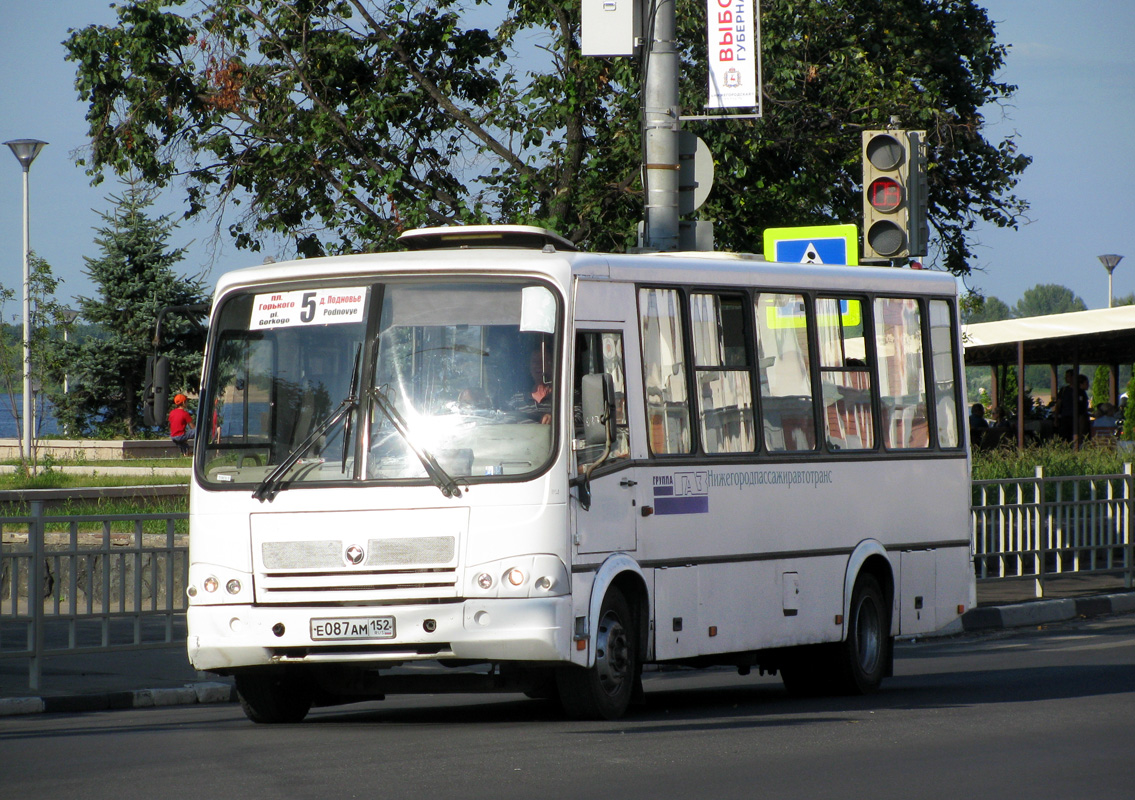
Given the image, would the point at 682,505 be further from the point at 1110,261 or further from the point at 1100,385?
the point at 1110,261

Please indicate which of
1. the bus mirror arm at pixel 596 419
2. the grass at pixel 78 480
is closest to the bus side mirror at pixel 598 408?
the bus mirror arm at pixel 596 419

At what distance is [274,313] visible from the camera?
10.1 m

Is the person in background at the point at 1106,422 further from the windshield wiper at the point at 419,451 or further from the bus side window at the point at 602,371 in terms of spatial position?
the windshield wiper at the point at 419,451

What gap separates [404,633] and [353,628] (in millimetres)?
281

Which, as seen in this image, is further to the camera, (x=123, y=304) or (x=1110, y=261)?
(x=1110, y=261)

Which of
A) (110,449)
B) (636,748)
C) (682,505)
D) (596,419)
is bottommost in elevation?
(636,748)

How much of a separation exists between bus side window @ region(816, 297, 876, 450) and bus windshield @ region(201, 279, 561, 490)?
2932mm

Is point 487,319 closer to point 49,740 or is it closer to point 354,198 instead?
point 49,740

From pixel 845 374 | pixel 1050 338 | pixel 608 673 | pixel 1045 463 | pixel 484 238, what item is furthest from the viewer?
pixel 1050 338

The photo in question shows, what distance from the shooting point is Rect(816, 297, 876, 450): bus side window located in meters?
11.9

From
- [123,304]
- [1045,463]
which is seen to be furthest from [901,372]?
[123,304]

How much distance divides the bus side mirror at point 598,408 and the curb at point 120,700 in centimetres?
413

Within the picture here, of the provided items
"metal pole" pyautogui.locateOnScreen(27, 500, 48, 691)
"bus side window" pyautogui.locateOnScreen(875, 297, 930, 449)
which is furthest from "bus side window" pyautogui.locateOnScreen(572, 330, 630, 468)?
"metal pole" pyautogui.locateOnScreen(27, 500, 48, 691)

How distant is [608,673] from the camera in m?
9.73
